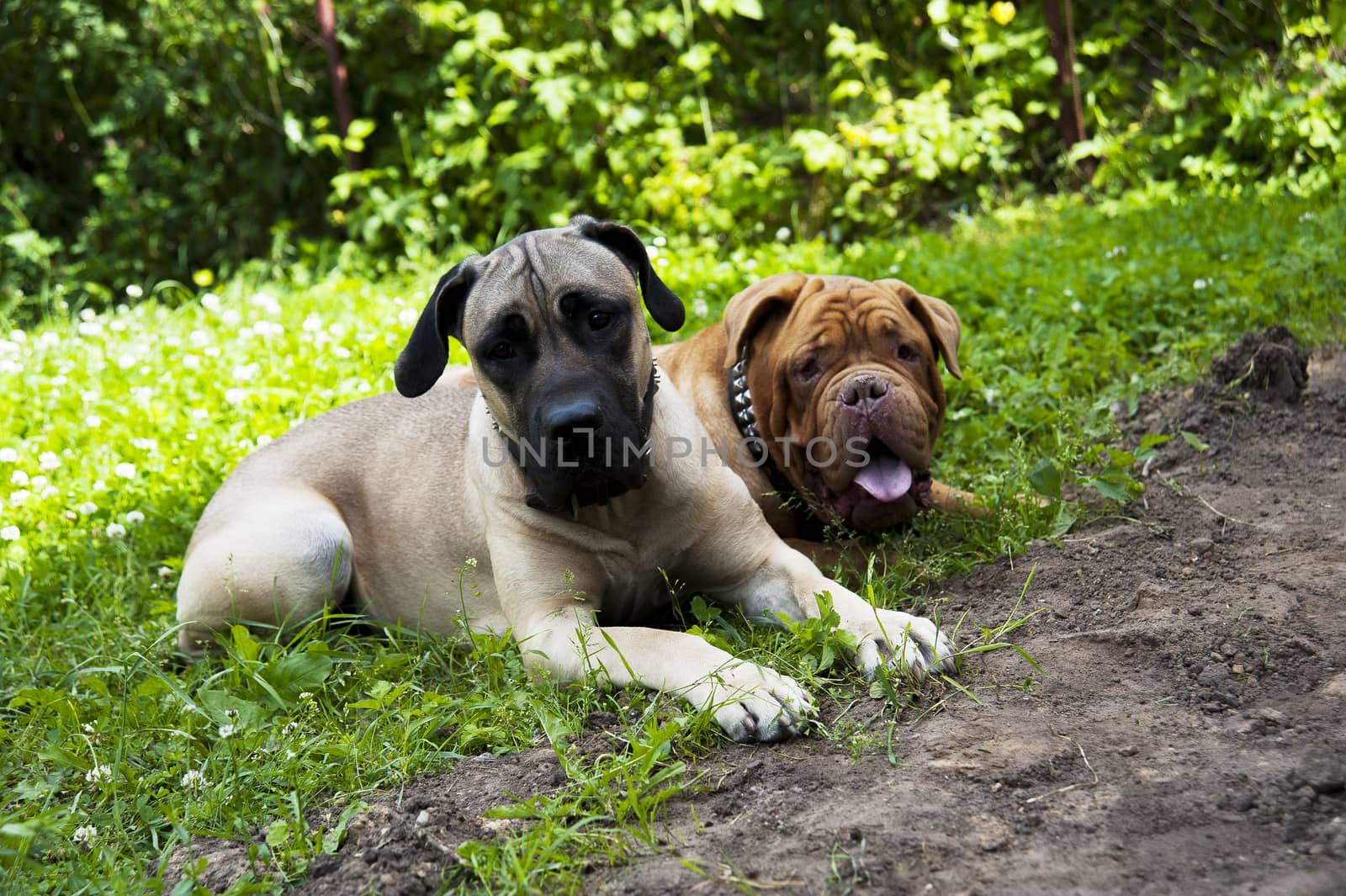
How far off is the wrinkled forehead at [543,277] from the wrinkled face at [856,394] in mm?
736

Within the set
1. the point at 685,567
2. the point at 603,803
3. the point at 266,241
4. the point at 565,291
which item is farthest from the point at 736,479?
the point at 266,241

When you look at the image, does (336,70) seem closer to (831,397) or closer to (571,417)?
(831,397)

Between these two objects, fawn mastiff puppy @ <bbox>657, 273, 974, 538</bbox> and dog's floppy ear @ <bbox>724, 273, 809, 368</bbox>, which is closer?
fawn mastiff puppy @ <bbox>657, 273, 974, 538</bbox>

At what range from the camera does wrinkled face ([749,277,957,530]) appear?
3789mm

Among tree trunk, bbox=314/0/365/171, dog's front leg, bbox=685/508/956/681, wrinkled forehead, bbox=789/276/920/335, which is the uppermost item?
tree trunk, bbox=314/0/365/171

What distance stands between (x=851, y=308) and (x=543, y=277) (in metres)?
1.20

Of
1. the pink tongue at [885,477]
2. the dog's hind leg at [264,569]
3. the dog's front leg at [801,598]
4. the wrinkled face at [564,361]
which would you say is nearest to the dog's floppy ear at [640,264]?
the wrinkled face at [564,361]

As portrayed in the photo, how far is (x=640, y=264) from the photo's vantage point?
12.0 ft

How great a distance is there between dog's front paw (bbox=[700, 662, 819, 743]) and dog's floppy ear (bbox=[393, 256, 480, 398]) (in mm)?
1306

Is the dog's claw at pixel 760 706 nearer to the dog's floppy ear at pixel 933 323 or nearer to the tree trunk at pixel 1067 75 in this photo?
the dog's floppy ear at pixel 933 323

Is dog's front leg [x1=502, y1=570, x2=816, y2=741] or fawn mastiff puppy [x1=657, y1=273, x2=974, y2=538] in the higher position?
fawn mastiff puppy [x1=657, y1=273, x2=974, y2=538]

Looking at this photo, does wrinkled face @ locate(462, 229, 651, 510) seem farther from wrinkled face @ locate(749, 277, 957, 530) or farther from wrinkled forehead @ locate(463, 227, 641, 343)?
wrinkled face @ locate(749, 277, 957, 530)

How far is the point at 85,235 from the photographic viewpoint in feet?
31.8

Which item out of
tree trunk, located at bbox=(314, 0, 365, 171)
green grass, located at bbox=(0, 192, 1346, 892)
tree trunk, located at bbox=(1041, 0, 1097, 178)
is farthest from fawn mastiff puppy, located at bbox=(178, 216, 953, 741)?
tree trunk, located at bbox=(1041, 0, 1097, 178)
